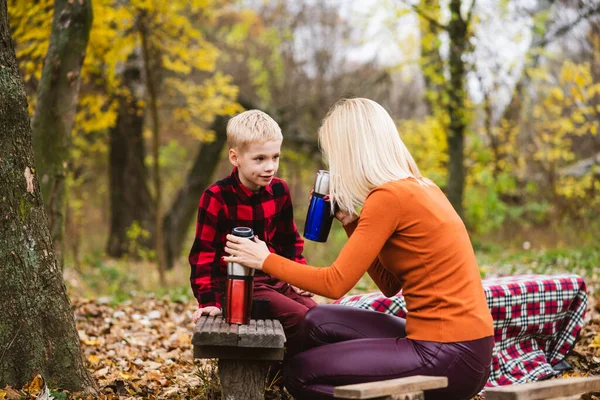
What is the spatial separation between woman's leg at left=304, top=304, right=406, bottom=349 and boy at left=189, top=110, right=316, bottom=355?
8 centimetres

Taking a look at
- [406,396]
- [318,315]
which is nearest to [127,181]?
[318,315]

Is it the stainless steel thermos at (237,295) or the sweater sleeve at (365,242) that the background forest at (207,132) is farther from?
the sweater sleeve at (365,242)

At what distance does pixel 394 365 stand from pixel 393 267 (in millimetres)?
453

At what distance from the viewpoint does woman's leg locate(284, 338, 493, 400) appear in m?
2.76

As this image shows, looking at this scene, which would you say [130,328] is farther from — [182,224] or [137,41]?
[182,224]

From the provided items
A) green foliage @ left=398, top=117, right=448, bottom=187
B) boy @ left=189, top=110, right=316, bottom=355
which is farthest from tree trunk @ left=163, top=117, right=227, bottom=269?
boy @ left=189, top=110, right=316, bottom=355

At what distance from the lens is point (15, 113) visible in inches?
120

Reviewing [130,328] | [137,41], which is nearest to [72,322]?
[130,328]

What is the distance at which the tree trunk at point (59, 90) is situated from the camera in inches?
207

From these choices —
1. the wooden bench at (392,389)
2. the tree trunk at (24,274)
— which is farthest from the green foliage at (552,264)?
the tree trunk at (24,274)

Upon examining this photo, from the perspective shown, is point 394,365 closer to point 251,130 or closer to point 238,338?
point 238,338

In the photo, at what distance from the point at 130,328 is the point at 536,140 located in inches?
398

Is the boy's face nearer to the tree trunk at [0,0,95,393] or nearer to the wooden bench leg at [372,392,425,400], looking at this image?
the tree trunk at [0,0,95,393]

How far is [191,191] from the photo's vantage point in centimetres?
1514
